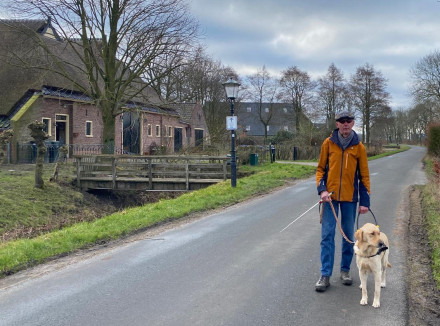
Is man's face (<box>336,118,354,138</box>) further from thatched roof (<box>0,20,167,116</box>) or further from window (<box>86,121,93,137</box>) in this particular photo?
window (<box>86,121,93,137</box>)

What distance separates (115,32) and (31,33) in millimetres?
4232

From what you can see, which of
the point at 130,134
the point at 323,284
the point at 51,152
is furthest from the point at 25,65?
the point at 323,284

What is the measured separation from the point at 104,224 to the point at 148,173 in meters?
9.12

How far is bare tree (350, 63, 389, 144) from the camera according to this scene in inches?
2099

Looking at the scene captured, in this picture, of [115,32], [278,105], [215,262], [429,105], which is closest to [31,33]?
[115,32]

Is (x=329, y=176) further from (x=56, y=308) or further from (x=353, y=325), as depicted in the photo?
(x=56, y=308)

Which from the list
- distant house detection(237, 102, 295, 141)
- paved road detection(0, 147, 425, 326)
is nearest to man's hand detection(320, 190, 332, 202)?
paved road detection(0, 147, 425, 326)

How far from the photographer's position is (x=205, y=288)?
523cm

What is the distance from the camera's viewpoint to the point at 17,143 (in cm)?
2344

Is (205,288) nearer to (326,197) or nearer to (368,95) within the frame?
(326,197)

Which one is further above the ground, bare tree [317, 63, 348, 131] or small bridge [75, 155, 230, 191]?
bare tree [317, 63, 348, 131]

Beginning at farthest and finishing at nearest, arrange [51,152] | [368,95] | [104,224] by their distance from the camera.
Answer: [368,95] < [51,152] < [104,224]

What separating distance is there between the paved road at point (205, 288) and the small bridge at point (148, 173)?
1002cm

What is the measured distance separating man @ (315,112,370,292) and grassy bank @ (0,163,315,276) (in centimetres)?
451
